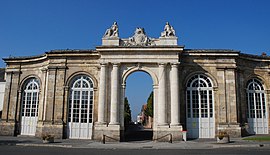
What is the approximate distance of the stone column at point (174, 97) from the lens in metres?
17.5

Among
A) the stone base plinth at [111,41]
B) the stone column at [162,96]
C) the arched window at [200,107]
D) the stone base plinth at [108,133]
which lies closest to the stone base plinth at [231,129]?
the arched window at [200,107]

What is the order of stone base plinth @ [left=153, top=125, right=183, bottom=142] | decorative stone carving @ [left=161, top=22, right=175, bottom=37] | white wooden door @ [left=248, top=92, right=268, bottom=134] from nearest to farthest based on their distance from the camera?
stone base plinth @ [left=153, top=125, right=183, bottom=142], decorative stone carving @ [left=161, top=22, right=175, bottom=37], white wooden door @ [left=248, top=92, right=268, bottom=134]

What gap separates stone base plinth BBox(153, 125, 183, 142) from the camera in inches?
672

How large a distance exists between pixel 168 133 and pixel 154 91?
10.8ft

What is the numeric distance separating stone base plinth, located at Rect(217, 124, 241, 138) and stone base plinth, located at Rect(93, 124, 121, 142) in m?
7.81

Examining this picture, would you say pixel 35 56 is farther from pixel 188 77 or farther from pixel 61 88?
pixel 188 77

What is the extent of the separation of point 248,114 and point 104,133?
39.4 ft

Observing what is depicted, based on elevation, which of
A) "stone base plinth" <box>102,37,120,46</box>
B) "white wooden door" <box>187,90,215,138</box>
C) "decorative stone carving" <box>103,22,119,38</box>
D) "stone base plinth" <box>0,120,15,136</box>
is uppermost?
"decorative stone carving" <box>103,22,119,38</box>

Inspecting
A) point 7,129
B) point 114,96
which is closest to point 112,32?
point 114,96

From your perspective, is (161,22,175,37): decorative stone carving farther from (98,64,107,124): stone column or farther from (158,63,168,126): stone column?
(98,64,107,124): stone column

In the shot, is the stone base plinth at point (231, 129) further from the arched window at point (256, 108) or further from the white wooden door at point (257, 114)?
the arched window at point (256, 108)

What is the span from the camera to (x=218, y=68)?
63.7ft

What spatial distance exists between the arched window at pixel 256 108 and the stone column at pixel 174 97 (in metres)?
6.86

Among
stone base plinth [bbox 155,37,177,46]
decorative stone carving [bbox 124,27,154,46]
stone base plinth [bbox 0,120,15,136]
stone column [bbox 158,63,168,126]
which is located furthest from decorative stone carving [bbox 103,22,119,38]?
stone base plinth [bbox 0,120,15,136]
